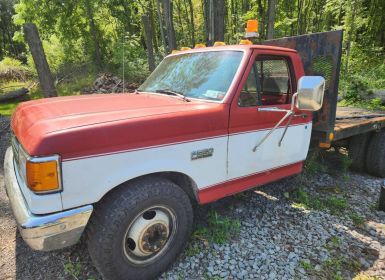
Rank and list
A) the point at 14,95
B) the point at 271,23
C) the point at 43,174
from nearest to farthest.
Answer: the point at 43,174 → the point at 271,23 → the point at 14,95

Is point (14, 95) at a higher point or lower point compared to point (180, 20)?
lower

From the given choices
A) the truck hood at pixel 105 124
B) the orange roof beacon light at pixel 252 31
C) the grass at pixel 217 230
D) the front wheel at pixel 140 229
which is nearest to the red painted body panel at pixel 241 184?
the front wheel at pixel 140 229

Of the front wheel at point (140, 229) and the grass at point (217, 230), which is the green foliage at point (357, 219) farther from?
the front wheel at point (140, 229)

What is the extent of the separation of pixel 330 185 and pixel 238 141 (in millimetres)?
2479

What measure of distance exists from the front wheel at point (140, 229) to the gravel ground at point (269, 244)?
265 mm

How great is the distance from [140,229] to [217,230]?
42.3 inches

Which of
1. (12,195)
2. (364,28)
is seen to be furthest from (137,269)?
(364,28)

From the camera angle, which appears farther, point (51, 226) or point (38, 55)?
point (38, 55)

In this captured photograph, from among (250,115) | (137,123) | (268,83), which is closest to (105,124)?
(137,123)

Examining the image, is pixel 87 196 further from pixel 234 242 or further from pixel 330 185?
pixel 330 185

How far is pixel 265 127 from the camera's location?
3.34 m

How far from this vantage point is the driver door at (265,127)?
3119mm

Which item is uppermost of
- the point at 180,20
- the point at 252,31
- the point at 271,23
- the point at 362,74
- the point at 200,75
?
the point at 180,20

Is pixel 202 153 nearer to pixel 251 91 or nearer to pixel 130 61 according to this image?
pixel 251 91
